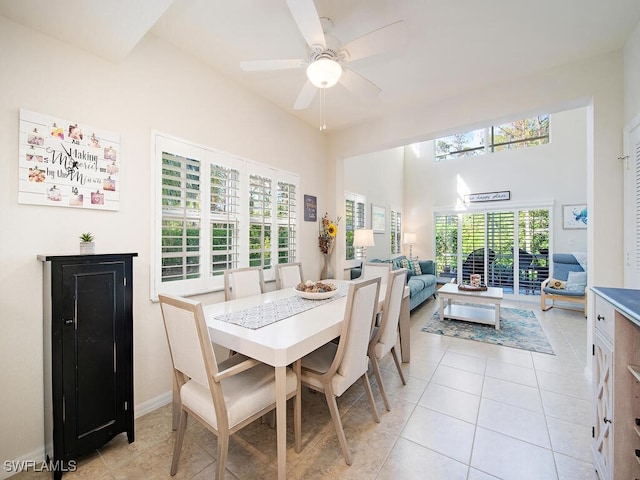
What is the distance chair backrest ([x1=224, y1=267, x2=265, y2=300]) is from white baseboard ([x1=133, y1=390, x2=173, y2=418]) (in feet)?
2.89

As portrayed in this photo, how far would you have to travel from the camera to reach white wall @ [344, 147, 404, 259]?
17.6 feet

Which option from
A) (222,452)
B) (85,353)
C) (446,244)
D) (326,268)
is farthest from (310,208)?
(446,244)

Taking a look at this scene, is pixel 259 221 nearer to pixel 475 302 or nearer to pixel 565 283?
pixel 475 302

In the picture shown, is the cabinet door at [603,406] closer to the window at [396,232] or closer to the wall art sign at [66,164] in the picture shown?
the wall art sign at [66,164]

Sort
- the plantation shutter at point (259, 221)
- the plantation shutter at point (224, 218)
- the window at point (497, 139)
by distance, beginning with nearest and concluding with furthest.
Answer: the plantation shutter at point (224, 218) → the plantation shutter at point (259, 221) → the window at point (497, 139)

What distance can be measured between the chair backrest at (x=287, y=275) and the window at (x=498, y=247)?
4952mm

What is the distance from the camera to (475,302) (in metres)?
4.18

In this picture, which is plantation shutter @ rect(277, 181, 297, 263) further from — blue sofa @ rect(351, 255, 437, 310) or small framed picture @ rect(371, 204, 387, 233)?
small framed picture @ rect(371, 204, 387, 233)

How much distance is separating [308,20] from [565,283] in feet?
19.2

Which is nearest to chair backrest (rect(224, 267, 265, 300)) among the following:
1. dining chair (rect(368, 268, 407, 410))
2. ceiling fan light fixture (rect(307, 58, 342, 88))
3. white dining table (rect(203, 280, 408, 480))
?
white dining table (rect(203, 280, 408, 480))

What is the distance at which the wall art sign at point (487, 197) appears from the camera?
5996 mm

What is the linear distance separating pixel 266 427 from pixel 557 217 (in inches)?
257

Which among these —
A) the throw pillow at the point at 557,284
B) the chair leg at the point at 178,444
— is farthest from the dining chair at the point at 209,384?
the throw pillow at the point at 557,284

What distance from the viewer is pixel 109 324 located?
166 centimetres
